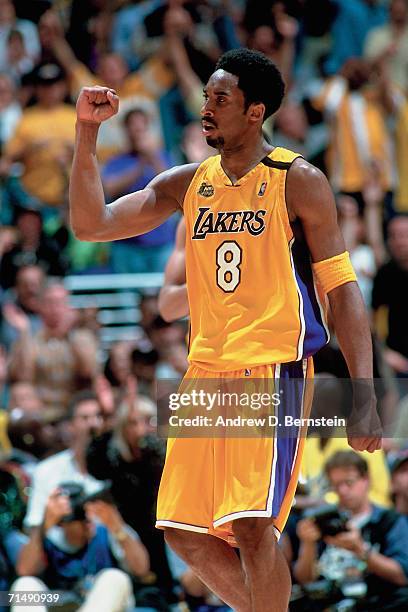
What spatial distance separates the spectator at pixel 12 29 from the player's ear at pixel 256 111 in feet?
25.1

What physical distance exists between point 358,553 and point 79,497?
1.65 m

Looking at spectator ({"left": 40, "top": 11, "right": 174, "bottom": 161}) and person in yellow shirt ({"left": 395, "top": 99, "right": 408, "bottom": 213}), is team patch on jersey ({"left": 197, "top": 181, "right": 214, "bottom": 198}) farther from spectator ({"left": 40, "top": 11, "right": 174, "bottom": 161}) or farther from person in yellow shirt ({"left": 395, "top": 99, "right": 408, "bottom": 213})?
Result: person in yellow shirt ({"left": 395, "top": 99, "right": 408, "bottom": 213})

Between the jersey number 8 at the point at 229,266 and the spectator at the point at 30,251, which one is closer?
the jersey number 8 at the point at 229,266

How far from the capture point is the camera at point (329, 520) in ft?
22.7

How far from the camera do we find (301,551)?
694 cm

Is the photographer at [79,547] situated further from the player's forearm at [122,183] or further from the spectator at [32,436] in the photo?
the player's forearm at [122,183]

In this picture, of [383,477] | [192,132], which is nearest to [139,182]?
[192,132]

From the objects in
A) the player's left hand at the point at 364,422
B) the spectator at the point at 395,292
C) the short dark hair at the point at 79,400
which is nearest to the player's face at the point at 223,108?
the player's left hand at the point at 364,422

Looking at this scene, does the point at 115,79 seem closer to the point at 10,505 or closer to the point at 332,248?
the point at 10,505

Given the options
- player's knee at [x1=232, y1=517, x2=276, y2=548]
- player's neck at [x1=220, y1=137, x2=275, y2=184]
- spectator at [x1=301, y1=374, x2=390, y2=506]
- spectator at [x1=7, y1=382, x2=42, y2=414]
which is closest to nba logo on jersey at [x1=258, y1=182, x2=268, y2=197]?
player's neck at [x1=220, y1=137, x2=275, y2=184]

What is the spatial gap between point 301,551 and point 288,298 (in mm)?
2695

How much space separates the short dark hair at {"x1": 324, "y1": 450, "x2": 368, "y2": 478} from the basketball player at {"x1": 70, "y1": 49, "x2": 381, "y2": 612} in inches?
94.4

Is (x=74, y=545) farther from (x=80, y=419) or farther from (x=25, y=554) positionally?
(x=80, y=419)

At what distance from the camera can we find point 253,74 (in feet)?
15.7
